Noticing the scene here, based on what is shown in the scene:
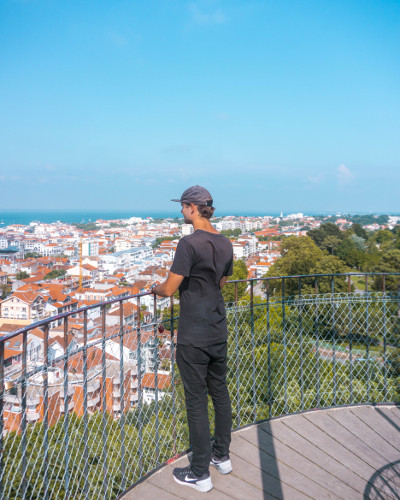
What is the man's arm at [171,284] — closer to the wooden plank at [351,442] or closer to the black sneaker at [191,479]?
the black sneaker at [191,479]

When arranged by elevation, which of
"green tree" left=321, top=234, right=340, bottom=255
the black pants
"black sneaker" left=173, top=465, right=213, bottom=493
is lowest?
"green tree" left=321, top=234, right=340, bottom=255

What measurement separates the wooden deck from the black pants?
21cm

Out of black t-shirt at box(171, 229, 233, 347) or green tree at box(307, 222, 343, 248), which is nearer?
black t-shirt at box(171, 229, 233, 347)

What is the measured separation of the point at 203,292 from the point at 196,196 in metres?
0.40

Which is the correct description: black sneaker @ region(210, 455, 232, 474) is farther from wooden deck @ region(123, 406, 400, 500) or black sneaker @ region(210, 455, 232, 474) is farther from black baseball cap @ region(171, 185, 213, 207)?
black baseball cap @ region(171, 185, 213, 207)

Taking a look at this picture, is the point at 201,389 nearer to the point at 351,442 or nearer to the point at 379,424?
the point at 351,442

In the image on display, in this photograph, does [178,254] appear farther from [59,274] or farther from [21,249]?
[21,249]

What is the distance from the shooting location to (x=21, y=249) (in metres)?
77.9

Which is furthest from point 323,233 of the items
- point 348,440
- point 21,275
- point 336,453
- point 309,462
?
point 309,462

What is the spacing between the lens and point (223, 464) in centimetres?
187

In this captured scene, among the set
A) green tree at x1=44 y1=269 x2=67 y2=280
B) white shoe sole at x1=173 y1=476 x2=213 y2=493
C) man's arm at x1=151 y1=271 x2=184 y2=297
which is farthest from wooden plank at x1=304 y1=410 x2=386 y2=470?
green tree at x1=44 y1=269 x2=67 y2=280

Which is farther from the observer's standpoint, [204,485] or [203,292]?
[204,485]

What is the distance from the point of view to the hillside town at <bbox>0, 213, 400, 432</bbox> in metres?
1.61

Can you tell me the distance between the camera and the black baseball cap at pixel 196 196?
1689mm
